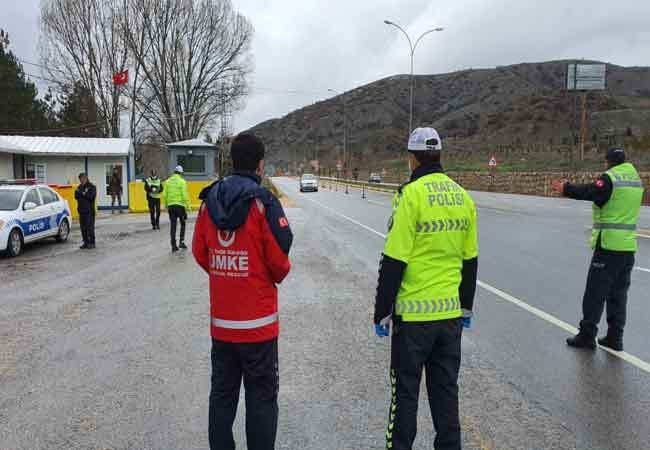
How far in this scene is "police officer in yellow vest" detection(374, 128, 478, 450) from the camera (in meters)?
3.01

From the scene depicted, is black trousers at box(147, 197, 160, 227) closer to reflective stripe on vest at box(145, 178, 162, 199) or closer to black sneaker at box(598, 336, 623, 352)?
reflective stripe on vest at box(145, 178, 162, 199)

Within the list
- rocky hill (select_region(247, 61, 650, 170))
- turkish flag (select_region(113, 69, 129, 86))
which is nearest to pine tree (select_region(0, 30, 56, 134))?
turkish flag (select_region(113, 69, 129, 86))

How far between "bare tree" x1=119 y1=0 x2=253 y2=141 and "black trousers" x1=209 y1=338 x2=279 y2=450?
41.6 m

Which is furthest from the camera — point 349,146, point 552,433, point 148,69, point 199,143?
point 349,146

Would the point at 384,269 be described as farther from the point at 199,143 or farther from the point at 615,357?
the point at 199,143

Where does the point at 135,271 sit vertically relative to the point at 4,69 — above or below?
below

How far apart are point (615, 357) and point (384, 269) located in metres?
3.35

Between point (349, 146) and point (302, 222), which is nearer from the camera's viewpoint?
point (302, 222)

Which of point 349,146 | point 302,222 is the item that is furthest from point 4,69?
point 349,146

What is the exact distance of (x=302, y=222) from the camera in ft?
60.6

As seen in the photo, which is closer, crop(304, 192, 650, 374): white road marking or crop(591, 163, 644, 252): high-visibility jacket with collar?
crop(304, 192, 650, 374): white road marking

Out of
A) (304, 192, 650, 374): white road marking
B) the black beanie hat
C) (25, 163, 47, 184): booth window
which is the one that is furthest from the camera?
(25, 163, 47, 184): booth window

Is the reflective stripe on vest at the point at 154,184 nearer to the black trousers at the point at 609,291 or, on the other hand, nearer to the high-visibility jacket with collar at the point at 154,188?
the high-visibility jacket with collar at the point at 154,188

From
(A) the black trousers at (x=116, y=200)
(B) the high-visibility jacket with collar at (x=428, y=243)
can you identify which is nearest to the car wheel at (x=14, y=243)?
(B) the high-visibility jacket with collar at (x=428, y=243)
